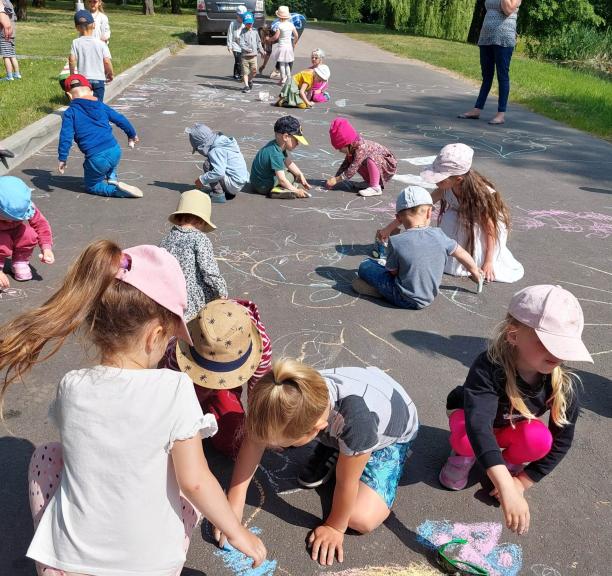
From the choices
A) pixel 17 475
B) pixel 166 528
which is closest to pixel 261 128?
pixel 17 475

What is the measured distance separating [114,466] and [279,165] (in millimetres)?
4312

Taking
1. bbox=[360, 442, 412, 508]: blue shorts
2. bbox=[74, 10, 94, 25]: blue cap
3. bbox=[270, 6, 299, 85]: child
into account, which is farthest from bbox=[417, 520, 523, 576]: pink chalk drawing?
bbox=[270, 6, 299, 85]: child

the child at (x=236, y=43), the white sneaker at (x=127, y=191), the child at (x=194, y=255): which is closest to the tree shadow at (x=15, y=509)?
the child at (x=194, y=255)

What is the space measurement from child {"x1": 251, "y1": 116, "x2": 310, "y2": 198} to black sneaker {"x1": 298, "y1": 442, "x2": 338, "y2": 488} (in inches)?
139

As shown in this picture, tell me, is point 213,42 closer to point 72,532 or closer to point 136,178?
point 136,178

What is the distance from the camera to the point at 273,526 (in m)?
2.24

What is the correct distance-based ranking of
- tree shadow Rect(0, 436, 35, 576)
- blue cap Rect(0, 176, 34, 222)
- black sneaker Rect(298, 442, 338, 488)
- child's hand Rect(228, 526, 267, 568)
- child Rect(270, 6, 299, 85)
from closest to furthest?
child's hand Rect(228, 526, 267, 568)
tree shadow Rect(0, 436, 35, 576)
black sneaker Rect(298, 442, 338, 488)
blue cap Rect(0, 176, 34, 222)
child Rect(270, 6, 299, 85)

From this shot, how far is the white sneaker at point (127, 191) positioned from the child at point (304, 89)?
4.82 metres

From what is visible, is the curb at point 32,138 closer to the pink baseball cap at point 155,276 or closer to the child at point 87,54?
the child at point 87,54

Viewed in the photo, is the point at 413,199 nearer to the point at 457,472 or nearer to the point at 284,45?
the point at 457,472

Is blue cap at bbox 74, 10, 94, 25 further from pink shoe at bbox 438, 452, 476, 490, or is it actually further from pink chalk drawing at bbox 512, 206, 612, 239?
pink shoe at bbox 438, 452, 476, 490

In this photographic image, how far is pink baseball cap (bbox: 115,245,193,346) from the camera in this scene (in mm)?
1658

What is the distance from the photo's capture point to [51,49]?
13938 millimetres

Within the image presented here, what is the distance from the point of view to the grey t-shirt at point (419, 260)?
3.71 metres
